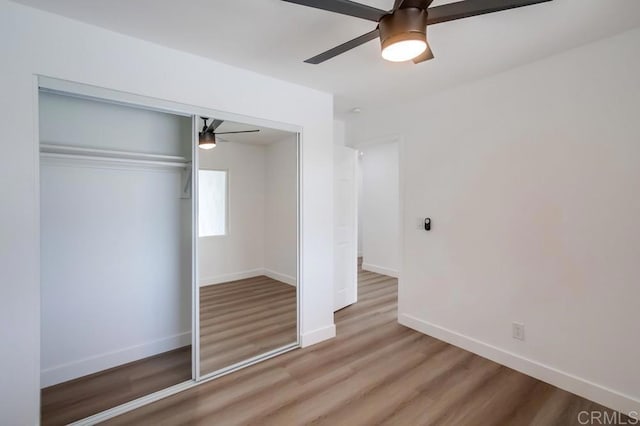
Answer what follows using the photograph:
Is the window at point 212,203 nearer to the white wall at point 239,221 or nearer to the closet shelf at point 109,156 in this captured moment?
the white wall at point 239,221

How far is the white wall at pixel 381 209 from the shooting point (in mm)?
5852

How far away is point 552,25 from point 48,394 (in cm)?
430

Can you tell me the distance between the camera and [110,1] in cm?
173

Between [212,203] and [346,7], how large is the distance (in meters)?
1.91

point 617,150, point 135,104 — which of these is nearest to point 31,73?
point 135,104

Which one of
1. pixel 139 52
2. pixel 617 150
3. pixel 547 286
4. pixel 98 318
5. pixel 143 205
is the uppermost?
pixel 139 52

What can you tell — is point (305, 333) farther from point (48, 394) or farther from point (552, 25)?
point (552, 25)

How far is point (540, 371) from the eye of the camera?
2475 mm

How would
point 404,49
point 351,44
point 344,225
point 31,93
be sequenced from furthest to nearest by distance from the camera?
point 344,225 → point 31,93 → point 351,44 → point 404,49

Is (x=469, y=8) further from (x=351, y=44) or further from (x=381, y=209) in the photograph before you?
(x=381, y=209)

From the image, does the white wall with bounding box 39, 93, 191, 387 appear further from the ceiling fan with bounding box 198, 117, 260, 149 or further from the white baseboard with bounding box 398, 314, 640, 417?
the white baseboard with bounding box 398, 314, 640, 417

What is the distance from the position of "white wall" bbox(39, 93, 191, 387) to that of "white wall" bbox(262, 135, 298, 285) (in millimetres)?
765

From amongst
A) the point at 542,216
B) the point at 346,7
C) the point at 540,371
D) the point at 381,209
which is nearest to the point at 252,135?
the point at 346,7

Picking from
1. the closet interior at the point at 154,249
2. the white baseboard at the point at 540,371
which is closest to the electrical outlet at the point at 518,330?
the white baseboard at the point at 540,371
